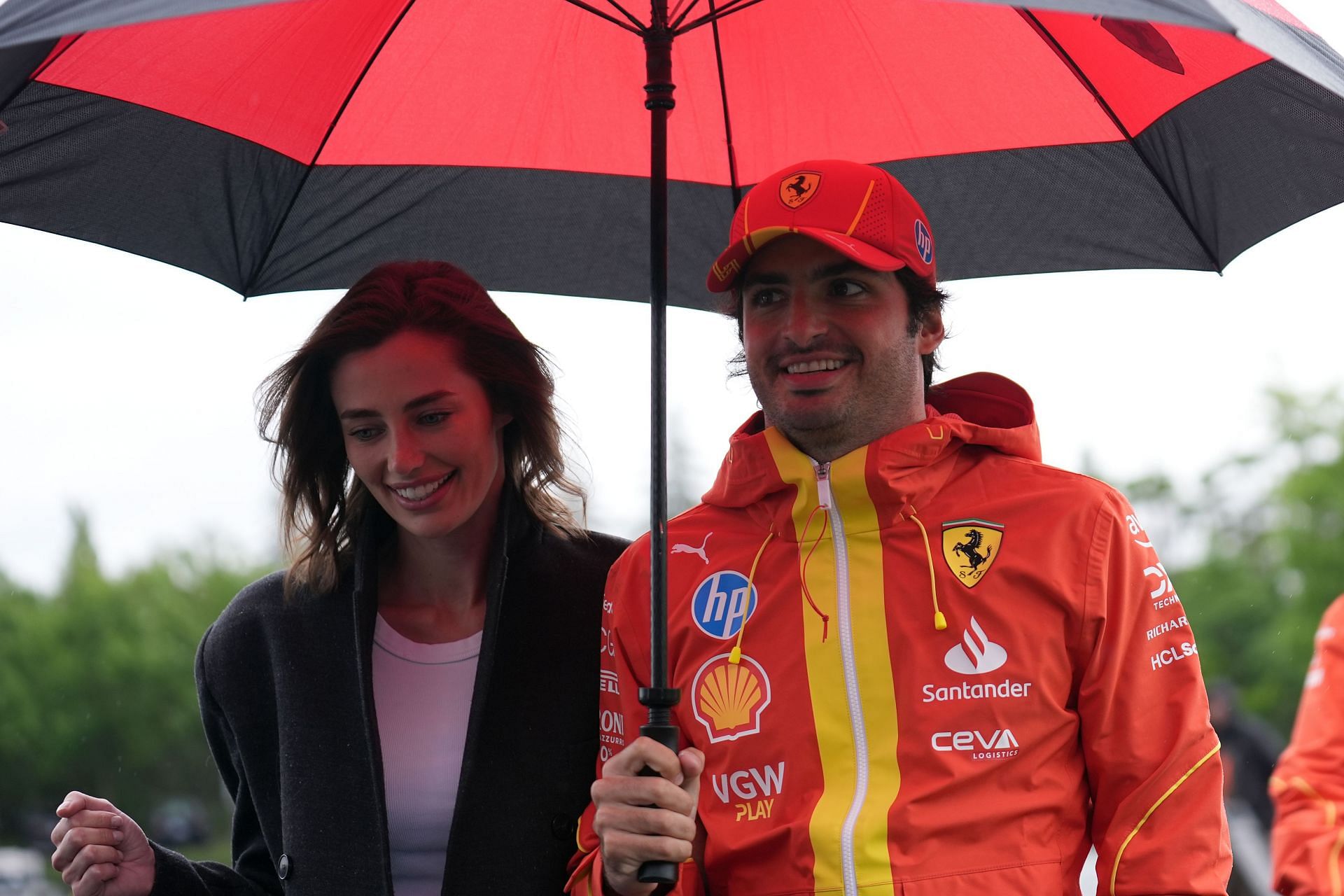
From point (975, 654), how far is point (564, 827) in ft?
3.25

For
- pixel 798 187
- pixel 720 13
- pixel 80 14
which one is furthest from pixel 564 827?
pixel 80 14

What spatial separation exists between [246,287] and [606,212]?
88 centimetres

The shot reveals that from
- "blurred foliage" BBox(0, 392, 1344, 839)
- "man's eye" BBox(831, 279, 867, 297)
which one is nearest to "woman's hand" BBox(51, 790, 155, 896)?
"man's eye" BBox(831, 279, 867, 297)

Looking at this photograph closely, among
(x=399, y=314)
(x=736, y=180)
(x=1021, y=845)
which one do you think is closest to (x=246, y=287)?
(x=399, y=314)

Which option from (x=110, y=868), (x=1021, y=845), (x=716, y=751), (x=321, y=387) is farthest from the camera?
(x=321, y=387)

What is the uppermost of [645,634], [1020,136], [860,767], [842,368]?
[1020,136]

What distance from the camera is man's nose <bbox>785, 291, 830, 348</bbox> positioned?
120 inches

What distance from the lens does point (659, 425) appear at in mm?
2859

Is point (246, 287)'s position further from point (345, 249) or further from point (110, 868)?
point (110, 868)

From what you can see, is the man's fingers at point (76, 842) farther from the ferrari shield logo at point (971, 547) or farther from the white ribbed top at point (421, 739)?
the ferrari shield logo at point (971, 547)

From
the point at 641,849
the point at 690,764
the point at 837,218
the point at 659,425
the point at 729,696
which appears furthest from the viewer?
the point at 837,218

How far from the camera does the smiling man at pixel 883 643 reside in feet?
8.98

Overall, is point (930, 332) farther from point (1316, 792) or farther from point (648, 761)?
point (1316, 792)

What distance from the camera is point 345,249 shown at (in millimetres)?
3838
